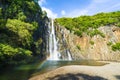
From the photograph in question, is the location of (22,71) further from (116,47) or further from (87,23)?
(87,23)

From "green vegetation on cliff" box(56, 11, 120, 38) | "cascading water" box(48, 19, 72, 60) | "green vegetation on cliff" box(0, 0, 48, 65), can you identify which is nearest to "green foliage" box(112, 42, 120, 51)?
"green vegetation on cliff" box(56, 11, 120, 38)

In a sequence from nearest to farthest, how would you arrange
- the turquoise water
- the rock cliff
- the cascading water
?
1. the turquoise water
2. the cascading water
3. the rock cliff

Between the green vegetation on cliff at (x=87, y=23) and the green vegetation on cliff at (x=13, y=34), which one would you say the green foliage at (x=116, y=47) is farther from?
the green vegetation on cliff at (x=13, y=34)

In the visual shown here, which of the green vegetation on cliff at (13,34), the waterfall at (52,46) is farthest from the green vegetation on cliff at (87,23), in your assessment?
the green vegetation on cliff at (13,34)

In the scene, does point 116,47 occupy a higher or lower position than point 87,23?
lower

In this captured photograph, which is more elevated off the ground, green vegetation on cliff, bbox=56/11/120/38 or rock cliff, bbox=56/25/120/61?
green vegetation on cliff, bbox=56/11/120/38

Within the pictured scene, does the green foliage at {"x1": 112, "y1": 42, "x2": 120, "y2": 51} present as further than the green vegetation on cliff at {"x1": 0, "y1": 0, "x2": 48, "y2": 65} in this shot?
Yes

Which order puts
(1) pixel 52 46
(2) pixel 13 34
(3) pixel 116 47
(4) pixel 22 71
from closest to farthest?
(2) pixel 13 34 < (4) pixel 22 71 < (1) pixel 52 46 < (3) pixel 116 47

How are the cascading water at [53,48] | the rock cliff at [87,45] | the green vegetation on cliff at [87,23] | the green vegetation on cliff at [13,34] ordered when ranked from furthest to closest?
the green vegetation on cliff at [87,23]
the rock cliff at [87,45]
the cascading water at [53,48]
the green vegetation on cliff at [13,34]

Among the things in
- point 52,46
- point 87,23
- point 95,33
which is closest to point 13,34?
point 52,46

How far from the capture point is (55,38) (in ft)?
209

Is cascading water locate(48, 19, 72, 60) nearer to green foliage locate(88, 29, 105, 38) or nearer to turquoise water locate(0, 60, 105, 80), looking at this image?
green foliage locate(88, 29, 105, 38)

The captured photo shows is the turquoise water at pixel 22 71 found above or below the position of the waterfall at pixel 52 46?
below

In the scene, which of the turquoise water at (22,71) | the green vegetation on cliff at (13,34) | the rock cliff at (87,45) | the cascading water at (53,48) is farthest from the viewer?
the rock cliff at (87,45)
